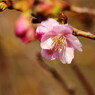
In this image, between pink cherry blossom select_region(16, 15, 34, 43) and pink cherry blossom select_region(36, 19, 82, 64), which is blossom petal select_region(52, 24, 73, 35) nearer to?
pink cherry blossom select_region(36, 19, 82, 64)

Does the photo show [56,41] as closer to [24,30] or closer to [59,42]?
[59,42]

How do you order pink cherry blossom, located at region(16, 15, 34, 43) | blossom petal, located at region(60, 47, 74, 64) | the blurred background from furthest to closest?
the blurred background
pink cherry blossom, located at region(16, 15, 34, 43)
blossom petal, located at region(60, 47, 74, 64)


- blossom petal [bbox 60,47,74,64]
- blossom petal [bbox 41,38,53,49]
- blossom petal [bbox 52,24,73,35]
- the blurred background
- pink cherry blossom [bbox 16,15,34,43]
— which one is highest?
blossom petal [bbox 52,24,73,35]

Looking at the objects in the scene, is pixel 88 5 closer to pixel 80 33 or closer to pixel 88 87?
pixel 88 87

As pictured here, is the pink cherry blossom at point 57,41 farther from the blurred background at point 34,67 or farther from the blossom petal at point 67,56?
the blurred background at point 34,67

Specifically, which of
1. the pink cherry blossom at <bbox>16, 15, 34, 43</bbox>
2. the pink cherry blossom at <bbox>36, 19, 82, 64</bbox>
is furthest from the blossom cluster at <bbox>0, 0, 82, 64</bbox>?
the pink cherry blossom at <bbox>16, 15, 34, 43</bbox>

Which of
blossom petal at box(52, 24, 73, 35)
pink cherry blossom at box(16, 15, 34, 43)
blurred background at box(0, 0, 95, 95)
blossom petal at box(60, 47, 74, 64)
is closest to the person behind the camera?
blossom petal at box(52, 24, 73, 35)

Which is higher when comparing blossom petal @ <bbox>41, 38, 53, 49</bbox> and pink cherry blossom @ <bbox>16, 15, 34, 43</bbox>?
blossom petal @ <bbox>41, 38, 53, 49</bbox>

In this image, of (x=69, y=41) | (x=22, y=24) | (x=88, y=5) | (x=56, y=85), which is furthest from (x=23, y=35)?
(x=88, y=5)
